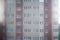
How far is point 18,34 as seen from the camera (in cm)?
183

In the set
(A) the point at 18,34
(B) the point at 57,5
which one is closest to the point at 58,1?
(B) the point at 57,5

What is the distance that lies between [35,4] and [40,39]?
61 cm

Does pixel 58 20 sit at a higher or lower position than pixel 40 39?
higher

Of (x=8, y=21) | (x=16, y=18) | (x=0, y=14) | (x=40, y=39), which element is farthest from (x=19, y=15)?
(x=40, y=39)

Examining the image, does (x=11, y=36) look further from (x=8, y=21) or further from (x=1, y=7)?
(x=1, y=7)

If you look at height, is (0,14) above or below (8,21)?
above

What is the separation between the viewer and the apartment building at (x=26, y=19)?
1831 mm

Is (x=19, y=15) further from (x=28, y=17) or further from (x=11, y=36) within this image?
(x=11, y=36)

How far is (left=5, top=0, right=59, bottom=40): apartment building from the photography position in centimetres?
183

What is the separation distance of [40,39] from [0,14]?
0.82m

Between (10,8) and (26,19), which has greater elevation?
(10,8)

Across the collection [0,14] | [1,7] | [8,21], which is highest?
[1,7]

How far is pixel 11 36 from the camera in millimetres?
1836

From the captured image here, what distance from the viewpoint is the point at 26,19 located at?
6.11ft
